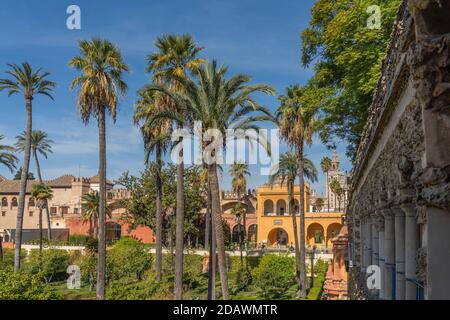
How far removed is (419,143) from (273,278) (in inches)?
1211

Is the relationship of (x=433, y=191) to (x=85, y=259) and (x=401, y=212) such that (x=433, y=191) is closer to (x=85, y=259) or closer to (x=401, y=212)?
(x=401, y=212)

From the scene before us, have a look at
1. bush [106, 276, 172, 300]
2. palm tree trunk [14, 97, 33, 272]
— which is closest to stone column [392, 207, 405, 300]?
bush [106, 276, 172, 300]

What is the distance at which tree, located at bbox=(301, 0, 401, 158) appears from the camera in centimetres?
1680

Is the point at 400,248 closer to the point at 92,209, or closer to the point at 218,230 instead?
the point at 218,230

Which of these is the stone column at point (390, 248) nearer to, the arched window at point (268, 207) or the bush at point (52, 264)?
the bush at point (52, 264)

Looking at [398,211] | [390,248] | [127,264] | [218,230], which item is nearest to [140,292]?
[218,230]

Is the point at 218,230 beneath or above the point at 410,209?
beneath

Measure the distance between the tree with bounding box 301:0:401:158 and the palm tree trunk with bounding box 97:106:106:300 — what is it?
10780 millimetres

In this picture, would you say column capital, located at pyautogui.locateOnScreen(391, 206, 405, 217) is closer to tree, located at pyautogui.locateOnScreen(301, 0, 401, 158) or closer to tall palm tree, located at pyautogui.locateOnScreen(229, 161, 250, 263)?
tree, located at pyautogui.locateOnScreen(301, 0, 401, 158)

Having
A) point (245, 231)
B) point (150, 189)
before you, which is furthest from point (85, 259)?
point (245, 231)

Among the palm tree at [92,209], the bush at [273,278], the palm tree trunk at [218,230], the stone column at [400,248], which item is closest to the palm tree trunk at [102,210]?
the palm tree trunk at [218,230]

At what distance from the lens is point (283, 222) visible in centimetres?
5844

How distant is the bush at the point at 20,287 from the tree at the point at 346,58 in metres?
13.6

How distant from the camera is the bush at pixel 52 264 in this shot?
43469 mm
